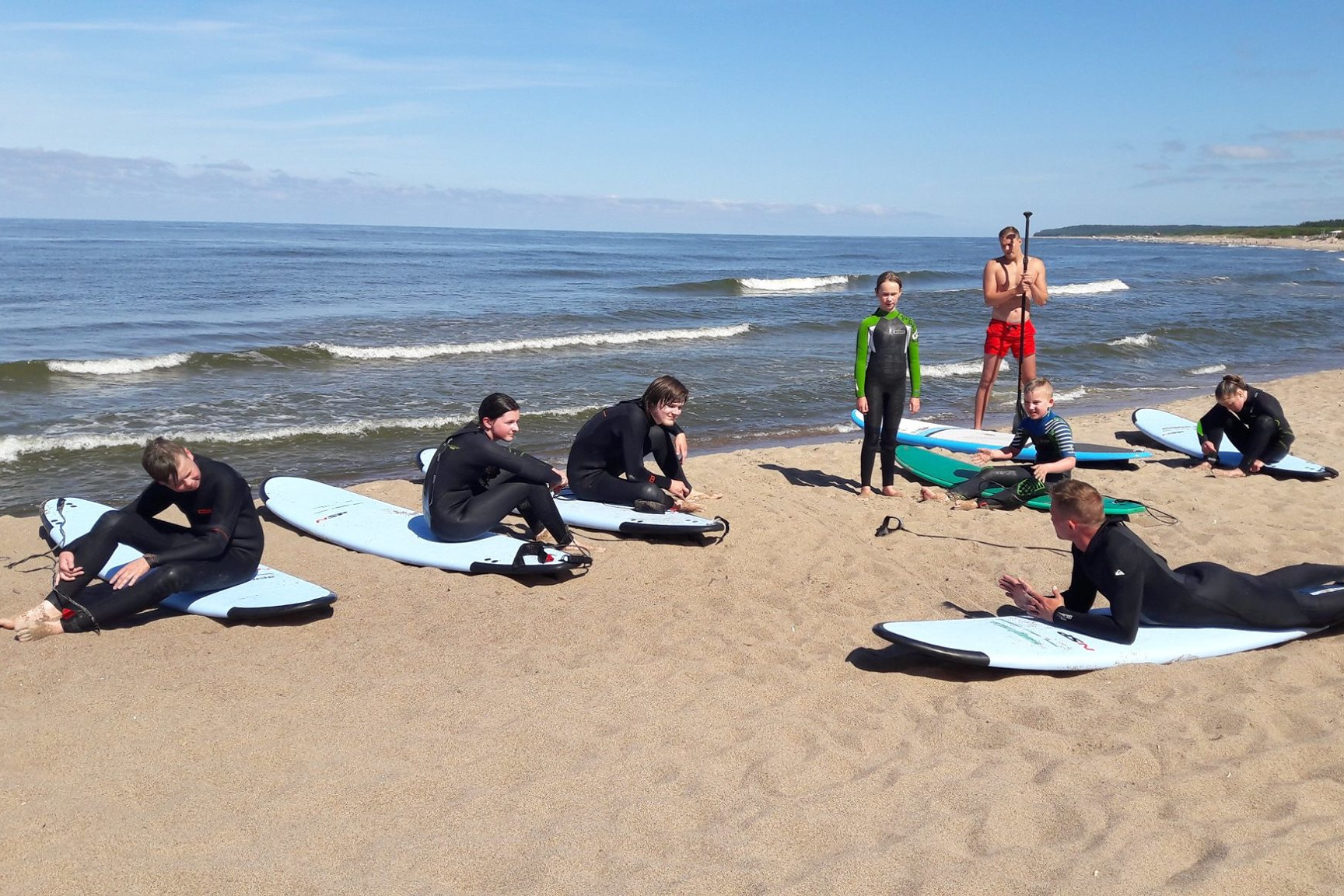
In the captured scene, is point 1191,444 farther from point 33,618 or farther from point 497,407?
point 33,618

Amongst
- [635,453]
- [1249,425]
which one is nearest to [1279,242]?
[1249,425]

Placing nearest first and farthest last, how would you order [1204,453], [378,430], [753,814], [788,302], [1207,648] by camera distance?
[753,814]
[1207,648]
[1204,453]
[378,430]
[788,302]

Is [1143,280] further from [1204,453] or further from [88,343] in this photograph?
[88,343]

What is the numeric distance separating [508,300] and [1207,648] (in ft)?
77.3

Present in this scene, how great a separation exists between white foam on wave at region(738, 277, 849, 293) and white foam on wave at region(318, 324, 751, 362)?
12452mm

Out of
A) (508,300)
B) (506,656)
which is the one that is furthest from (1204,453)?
(508,300)

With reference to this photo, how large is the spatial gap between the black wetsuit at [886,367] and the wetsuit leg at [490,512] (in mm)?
2640

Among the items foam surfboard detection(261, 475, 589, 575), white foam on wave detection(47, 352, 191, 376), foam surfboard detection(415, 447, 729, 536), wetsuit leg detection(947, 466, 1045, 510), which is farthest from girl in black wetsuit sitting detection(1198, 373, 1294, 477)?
white foam on wave detection(47, 352, 191, 376)

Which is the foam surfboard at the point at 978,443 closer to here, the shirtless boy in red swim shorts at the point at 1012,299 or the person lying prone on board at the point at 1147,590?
the shirtless boy in red swim shorts at the point at 1012,299

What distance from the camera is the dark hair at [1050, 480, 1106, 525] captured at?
14.9ft

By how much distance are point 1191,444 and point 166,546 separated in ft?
30.5

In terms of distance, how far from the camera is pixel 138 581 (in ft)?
17.9

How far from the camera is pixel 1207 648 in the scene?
15.8 feet

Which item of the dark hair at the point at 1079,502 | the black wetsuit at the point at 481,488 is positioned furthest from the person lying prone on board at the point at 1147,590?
the black wetsuit at the point at 481,488
